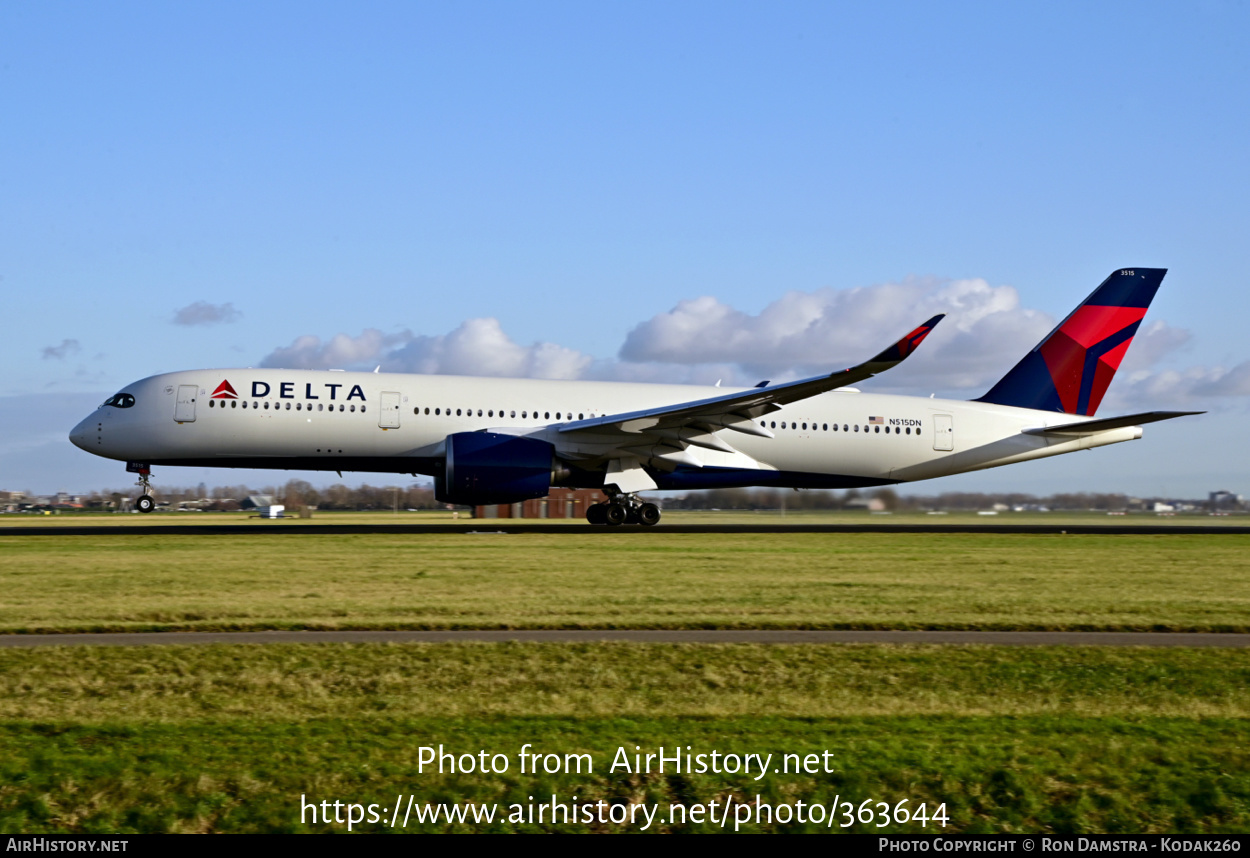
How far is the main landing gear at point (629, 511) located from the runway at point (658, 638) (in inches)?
818

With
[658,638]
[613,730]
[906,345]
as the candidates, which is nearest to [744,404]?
[906,345]

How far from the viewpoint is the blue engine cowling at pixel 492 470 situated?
31844 mm

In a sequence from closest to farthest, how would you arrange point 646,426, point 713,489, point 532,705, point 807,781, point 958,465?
point 807,781 < point 532,705 < point 646,426 < point 713,489 < point 958,465

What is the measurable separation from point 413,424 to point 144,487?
8.72 m

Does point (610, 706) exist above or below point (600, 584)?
below

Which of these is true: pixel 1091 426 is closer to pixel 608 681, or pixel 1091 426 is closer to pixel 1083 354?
pixel 1083 354

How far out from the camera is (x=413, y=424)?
33.3 metres

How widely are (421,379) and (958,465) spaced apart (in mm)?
18847

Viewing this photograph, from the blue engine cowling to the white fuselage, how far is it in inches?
47.0

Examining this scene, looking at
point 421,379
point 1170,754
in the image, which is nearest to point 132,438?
point 421,379

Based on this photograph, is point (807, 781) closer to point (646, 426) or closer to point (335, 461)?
point (646, 426)

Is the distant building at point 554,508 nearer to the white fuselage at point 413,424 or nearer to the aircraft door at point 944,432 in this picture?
the white fuselage at point 413,424

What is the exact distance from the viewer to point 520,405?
113 feet

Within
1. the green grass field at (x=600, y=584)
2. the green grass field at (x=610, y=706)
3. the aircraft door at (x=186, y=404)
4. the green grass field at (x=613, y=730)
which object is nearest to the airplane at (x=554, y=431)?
the aircraft door at (x=186, y=404)
